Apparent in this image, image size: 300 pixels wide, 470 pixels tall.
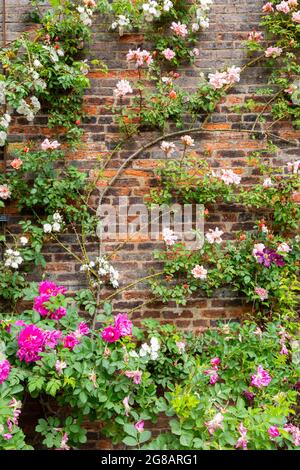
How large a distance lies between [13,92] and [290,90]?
1.88 metres

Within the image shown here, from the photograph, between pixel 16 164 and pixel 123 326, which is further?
pixel 16 164

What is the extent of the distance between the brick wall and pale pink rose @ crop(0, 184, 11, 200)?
0.56 feet

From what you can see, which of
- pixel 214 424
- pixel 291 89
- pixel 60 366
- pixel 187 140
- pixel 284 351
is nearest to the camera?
pixel 214 424

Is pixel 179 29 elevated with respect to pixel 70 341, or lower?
elevated

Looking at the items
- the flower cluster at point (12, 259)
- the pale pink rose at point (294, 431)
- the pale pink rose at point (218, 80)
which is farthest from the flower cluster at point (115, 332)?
the pale pink rose at point (218, 80)

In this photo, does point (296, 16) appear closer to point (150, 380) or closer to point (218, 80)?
point (218, 80)

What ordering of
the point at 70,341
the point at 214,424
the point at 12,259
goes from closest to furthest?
the point at 214,424 → the point at 70,341 → the point at 12,259

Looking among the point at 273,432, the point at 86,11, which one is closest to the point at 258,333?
the point at 273,432

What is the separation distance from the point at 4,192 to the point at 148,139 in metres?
1.05

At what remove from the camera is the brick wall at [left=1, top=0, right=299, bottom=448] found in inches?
134

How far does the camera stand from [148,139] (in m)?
3.47

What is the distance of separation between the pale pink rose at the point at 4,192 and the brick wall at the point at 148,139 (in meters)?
0.17

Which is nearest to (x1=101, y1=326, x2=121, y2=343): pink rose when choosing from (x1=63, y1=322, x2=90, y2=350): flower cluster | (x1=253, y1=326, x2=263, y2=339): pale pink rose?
(x1=63, y1=322, x2=90, y2=350): flower cluster

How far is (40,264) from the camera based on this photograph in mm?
3367
